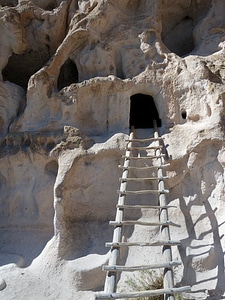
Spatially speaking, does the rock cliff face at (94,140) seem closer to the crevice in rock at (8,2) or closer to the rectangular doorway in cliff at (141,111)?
the crevice in rock at (8,2)

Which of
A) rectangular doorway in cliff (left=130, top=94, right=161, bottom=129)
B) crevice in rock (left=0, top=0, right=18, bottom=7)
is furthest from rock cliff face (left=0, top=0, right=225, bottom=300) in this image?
rectangular doorway in cliff (left=130, top=94, right=161, bottom=129)

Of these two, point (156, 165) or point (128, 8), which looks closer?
point (156, 165)

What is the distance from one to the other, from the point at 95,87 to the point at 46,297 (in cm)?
334

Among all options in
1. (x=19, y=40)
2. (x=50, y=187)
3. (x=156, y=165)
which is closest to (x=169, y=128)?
(x=156, y=165)

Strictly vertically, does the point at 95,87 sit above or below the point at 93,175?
above

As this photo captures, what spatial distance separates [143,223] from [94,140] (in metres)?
2.08

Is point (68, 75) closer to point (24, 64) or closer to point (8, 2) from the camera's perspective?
point (24, 64)

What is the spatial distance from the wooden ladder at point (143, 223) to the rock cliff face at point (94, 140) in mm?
251

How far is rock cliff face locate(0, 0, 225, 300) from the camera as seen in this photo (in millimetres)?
4648

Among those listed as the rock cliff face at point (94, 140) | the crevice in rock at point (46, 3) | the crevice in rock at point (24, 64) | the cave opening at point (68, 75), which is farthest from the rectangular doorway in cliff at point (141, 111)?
the crevice in rock at point (46, 3)

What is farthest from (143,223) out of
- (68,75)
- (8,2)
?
(8,2)

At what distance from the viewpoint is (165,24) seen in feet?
25.5

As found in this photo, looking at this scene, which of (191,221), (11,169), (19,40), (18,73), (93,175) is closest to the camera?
(191,221)

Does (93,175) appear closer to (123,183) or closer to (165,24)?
(123,183)
